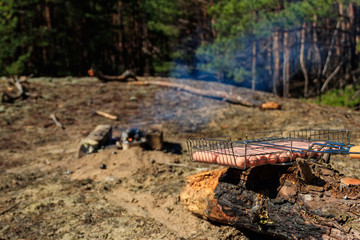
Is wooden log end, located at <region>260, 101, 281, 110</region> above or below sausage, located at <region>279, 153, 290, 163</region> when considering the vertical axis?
below

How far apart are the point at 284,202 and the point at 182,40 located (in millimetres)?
22514

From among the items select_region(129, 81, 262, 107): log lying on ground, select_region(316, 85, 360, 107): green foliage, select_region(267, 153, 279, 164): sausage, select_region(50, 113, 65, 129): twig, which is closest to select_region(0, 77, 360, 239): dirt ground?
select_region(50, 113, 65, 129): twig

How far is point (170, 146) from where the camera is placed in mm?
8773

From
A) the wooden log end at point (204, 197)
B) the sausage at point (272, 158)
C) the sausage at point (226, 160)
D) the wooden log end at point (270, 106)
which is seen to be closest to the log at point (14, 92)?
the wooden log end at point (270, 106)

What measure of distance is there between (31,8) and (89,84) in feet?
39.9

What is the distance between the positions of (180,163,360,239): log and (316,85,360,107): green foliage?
11.7m

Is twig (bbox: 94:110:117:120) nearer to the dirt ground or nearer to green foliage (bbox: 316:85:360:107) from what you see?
the dirt ground

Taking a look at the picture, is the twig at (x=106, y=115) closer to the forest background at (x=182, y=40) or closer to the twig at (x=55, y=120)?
the twig at (x=55, y=120)

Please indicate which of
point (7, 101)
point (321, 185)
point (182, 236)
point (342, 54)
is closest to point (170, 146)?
point (182, 236)

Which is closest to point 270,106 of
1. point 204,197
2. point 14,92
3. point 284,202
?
point 204,197

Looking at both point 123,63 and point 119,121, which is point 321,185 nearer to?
point 119,121

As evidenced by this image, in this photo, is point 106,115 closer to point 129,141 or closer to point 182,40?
point 129,141

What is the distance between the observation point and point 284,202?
3.42 meters

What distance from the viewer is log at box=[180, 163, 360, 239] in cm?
303
